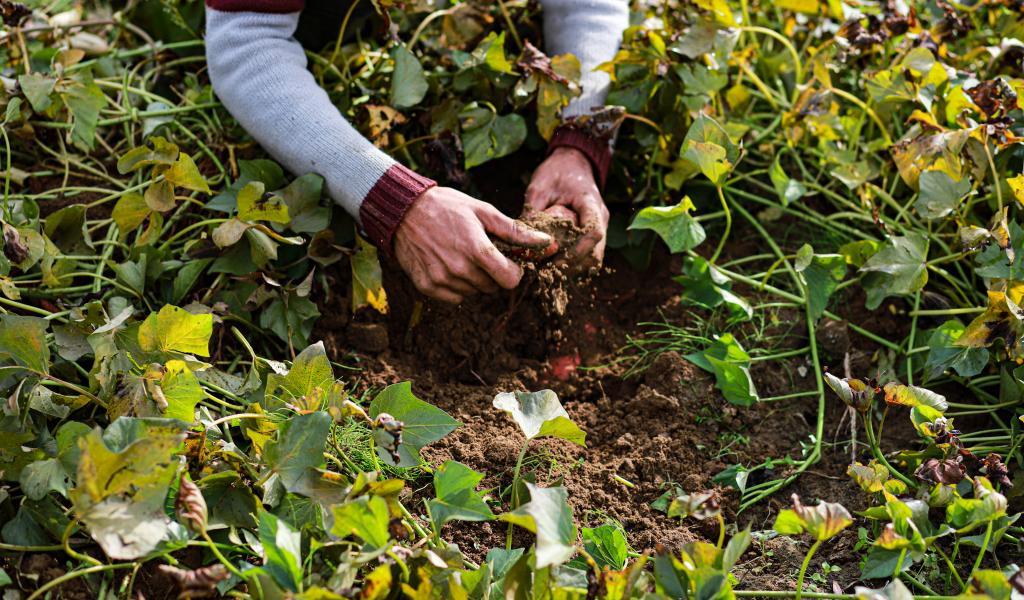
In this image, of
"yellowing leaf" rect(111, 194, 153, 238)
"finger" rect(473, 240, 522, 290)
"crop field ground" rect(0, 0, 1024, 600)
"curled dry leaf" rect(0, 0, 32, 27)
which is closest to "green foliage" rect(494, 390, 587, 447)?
"crop field ground" rect(0, 0, 1024, 600)

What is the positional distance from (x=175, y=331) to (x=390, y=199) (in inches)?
17.5

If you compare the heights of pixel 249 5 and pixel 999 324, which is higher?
pixel 249 5

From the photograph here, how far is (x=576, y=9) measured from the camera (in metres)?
2.01

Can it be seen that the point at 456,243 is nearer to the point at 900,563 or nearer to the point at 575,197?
the point at 575,197

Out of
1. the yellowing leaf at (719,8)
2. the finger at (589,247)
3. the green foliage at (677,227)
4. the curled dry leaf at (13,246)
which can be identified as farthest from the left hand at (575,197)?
the curled dry leaf at (13,246)

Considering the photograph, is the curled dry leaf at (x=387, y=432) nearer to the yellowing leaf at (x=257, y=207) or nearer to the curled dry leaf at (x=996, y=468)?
the yellowing leaf at (x=257, y=207)

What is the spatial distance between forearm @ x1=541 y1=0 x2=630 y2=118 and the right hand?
15.2 inches

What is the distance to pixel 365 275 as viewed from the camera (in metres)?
1.71

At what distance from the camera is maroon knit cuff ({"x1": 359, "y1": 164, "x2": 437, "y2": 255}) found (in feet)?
5.46

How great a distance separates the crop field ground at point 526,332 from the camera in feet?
4.13

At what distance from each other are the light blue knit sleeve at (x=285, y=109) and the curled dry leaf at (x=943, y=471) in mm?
1000

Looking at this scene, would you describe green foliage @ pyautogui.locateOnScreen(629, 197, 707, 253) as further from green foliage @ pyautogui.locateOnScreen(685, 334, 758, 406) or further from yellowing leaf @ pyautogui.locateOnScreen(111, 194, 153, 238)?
yellowing leaf @ pyautogui.locateOnScreen(111, 194, 153, 238)

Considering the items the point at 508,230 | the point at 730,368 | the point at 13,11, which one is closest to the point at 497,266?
the point at 508,230

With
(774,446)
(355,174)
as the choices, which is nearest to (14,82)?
(355,174)
